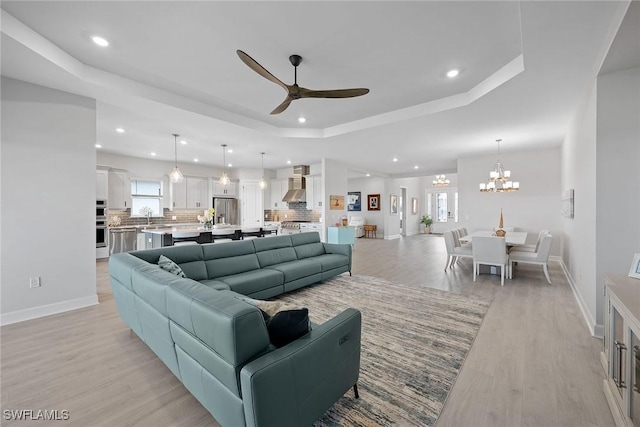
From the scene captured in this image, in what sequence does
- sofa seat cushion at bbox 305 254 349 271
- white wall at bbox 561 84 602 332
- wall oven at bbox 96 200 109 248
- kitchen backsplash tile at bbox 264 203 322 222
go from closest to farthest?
white wall at bbox 561 84 602 332 → sofa seat cushion at bbox 305 254 349 271 → wall oven at bbox 96 200 109 248 → kitchen backsplash tile at bbox 264 203 322 222

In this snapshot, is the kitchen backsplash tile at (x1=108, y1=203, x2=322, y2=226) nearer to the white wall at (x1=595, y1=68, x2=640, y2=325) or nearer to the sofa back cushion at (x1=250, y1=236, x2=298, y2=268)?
the sofa back cushion at (x1=250, y1=236, x2=298, y2=268)

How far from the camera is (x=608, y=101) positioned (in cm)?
266

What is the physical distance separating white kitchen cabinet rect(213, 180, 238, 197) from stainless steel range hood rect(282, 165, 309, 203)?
6.66 feet

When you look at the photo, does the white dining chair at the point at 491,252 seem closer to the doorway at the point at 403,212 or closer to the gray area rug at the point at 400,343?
the gray area rug at the point at 400,343

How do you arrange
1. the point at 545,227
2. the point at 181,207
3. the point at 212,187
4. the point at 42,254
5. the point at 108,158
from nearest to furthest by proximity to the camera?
the point at 42,254 → the point at 545,227 → the point at 108,158 → the point at 181,207 → the point at 212,187

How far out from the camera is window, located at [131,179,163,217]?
7812 mm

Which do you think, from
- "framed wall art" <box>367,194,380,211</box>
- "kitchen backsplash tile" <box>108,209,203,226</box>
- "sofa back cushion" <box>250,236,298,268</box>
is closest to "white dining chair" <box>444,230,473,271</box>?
"sofa back cushion" <box>250,236,298,268</box>

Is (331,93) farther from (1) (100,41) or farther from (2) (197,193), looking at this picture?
(2) (197,193)

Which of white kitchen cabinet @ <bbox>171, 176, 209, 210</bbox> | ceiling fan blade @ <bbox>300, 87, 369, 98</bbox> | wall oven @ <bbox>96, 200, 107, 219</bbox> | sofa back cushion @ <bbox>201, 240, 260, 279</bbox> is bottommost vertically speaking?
sofa back cushion @ <bbox>201, 240, 260, 279</bbox>

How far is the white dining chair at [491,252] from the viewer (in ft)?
15.3

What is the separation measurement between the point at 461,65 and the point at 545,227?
225 inches


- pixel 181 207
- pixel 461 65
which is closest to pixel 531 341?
pixel 461 65

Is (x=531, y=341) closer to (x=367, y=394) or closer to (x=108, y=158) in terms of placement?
(x=367, y=394)

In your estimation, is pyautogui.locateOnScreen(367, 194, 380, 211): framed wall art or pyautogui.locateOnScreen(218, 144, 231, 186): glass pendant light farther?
pyautogui.locateOnScreen(367, 194, 380, 211): framed wall art
